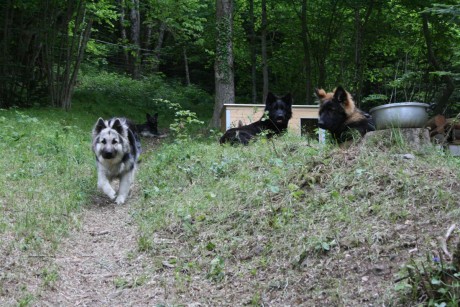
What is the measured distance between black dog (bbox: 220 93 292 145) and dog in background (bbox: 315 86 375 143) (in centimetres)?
267

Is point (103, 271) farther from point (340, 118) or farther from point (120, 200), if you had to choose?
point (340, 118)

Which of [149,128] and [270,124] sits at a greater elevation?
[270,124]

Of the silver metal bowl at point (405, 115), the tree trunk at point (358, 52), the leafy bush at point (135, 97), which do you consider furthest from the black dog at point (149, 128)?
the silver metal bowl at point (405, 115)

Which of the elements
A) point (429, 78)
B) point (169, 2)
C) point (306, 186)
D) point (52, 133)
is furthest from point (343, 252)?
point (169, 2)

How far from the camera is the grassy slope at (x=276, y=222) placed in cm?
423

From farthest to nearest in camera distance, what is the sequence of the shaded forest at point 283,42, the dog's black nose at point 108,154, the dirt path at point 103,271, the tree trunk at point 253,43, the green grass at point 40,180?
the tree trunk at point 253,43, the shaded forest at point 283,42, the dog's black nose at point 108,154, the green grass at point 40,180, the dirt path at point 103,271

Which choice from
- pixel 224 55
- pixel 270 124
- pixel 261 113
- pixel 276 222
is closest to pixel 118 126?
pixel 270 124

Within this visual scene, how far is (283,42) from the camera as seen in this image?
872 inches

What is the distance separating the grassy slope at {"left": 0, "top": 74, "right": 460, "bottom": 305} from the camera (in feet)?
13.9

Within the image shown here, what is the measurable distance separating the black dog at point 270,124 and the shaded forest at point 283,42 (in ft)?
18.0

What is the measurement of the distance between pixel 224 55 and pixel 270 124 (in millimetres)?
5596

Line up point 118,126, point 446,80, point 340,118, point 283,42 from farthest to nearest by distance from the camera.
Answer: point 283,42 < point 446,80 < point 118,126 < point 340,118

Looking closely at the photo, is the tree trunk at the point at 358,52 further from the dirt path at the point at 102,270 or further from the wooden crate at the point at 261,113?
the dirt path at the point at 102,270

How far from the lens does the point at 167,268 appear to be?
5137 millimetres
